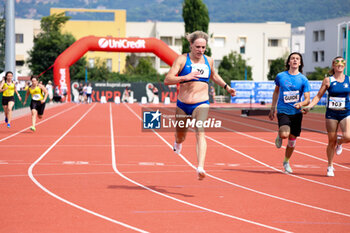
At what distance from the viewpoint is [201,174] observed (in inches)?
312

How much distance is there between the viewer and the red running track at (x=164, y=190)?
20.6 ft

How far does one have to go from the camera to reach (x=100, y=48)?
45500 millimetres

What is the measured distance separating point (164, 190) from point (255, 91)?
45.2 metres

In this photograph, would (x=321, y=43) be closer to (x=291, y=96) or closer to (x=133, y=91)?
(x=133, y=91)

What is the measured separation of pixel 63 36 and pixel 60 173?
222 ft

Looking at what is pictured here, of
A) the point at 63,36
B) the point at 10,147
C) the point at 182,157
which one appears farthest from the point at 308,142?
the point at 63,36

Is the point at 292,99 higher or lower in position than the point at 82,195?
higher

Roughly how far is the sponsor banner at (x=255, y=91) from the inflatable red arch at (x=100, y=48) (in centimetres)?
903

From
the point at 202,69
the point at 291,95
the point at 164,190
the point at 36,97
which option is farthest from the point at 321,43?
the point at 164,190

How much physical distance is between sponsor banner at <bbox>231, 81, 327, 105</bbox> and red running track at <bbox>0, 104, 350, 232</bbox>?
36893mm

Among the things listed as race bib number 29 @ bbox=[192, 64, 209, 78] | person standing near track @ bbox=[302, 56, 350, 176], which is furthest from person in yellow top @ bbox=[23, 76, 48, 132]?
race bib number 29 @ bbox=[192, 64, 209, 78]

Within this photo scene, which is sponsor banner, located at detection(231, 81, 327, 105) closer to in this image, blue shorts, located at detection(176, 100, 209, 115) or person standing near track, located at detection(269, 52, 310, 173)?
person standing near track, located at detection(269, 52, 310, 173)

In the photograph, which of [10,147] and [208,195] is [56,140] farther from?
[208,195]

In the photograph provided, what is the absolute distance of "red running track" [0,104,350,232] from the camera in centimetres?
628
